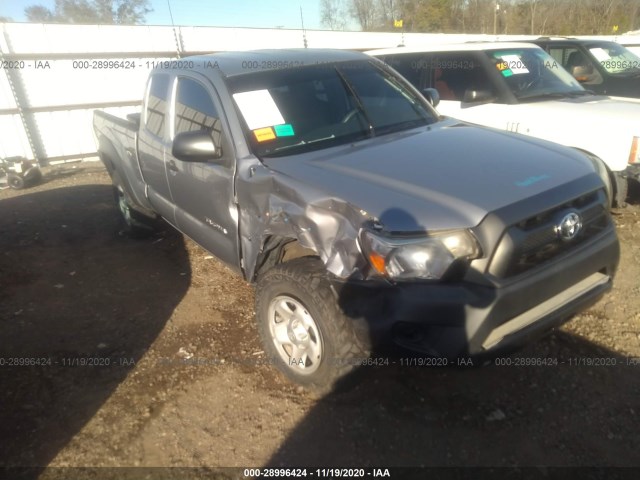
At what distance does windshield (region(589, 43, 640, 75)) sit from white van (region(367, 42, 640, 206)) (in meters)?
2.25

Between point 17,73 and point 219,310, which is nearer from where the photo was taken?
point 219,310

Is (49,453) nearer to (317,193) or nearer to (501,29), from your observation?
(317,193)

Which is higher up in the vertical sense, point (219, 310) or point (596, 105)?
point (596, 105)

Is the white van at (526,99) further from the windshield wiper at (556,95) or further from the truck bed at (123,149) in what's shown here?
the truck bed at (123,149)

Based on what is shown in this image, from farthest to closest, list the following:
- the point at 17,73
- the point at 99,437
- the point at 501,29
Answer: the point at 501,29, the point at 17,73, the point at 99,437

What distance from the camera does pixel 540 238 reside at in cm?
228

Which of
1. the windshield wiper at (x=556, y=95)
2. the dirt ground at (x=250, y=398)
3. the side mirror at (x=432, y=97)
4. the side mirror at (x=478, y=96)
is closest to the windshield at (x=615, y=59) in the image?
the windshield wiper at (x=556, y=95)

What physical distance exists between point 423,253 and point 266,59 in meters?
2.20

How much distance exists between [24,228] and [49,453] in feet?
15.0

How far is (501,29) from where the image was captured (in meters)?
37.9

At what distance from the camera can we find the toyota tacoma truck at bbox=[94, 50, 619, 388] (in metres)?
2.16

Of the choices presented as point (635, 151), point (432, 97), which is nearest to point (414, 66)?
point (432, 97)

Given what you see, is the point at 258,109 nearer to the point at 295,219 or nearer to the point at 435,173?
the point at 295,219

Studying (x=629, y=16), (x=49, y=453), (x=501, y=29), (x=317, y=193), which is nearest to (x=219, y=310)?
(x=49, y=453)
